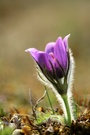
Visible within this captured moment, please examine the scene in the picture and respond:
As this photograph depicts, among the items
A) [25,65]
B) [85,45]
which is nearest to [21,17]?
[85,45]

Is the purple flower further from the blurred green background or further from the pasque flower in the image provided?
the blurred green background

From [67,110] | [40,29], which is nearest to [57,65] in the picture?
[67,110]

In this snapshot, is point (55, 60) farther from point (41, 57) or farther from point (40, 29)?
point (40, 29)

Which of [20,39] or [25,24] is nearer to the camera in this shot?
[20,39]

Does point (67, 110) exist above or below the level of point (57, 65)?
below

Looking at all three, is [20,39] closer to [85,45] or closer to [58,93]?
[85,45]

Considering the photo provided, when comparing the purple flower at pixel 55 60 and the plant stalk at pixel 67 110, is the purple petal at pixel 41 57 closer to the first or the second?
the purple flower at pixel 55 60

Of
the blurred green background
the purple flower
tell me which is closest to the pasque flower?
the purple flower
